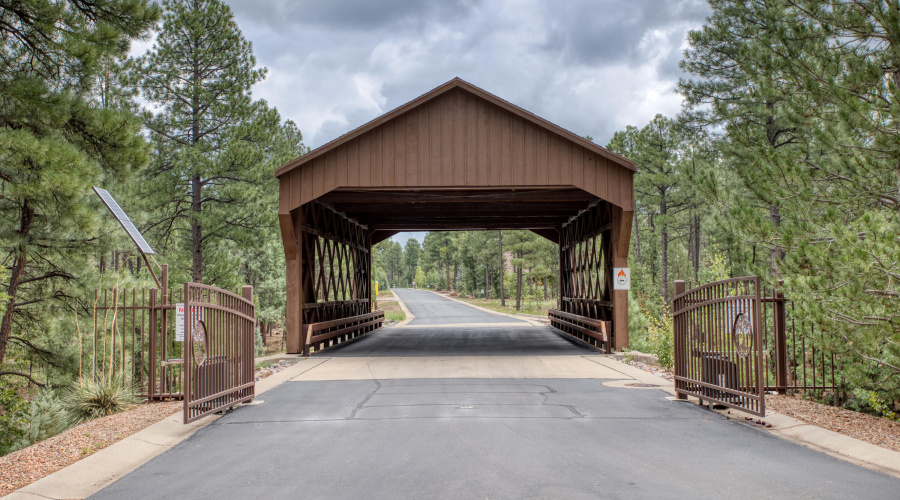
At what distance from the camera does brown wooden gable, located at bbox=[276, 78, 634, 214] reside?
13.6m

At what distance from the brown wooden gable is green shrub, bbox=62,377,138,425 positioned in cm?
646

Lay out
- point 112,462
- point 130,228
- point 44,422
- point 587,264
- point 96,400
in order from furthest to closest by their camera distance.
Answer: point 587,264 < point 44,422 < point 96,400 < point 130,228 < point 112,462

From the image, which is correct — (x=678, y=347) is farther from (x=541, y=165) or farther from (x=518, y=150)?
Answer: (x=518, y=150)

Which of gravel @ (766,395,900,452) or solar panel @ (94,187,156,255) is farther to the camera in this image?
solar panel @ (94,187,156,255)

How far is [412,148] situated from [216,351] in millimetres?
7314

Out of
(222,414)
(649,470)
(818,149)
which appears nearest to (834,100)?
(818,149)

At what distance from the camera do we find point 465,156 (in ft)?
44.8

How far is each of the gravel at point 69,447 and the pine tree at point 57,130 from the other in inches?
101

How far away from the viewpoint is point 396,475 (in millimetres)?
4898

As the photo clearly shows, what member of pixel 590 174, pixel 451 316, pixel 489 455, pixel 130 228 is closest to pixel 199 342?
pixel 130 228

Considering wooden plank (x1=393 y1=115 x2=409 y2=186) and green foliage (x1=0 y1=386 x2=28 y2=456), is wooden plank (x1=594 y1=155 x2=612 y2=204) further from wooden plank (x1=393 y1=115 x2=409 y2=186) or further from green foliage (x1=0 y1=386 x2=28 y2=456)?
green foliage (x1=0 y1=386 x2=28 y2=456)

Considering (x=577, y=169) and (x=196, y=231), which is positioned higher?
(x=577, y=169)

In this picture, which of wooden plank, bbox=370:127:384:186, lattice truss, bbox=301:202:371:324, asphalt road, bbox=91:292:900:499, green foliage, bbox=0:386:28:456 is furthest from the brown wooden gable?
green foliage, bbox=0:386:28:456

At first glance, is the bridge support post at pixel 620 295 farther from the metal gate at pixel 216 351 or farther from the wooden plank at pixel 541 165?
the metal gate at pixel 216 351
